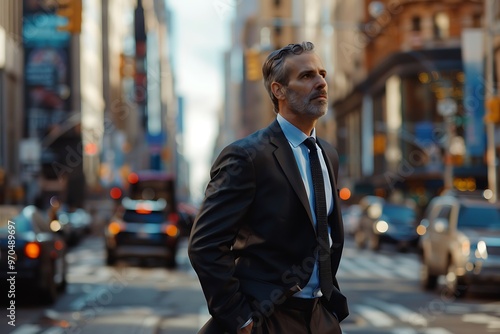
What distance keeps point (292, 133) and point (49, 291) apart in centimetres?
1387

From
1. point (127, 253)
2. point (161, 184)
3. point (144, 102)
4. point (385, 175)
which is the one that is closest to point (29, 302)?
point (127, 253)

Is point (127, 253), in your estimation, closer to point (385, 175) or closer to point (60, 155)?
point (385, 175)

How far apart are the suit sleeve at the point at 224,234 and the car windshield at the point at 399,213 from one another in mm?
34005

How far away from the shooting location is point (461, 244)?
1922 centimetres

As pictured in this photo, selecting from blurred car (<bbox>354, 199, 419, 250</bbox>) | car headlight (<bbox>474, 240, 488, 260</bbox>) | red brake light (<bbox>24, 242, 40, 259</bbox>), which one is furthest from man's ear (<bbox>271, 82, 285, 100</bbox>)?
blurred car (<bbox>354, 199, 419, 250</bbox>)

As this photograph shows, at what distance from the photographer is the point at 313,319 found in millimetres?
4527

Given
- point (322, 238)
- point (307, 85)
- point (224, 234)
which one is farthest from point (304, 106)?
point (224, 234)

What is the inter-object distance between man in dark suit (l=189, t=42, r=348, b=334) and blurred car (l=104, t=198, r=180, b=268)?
23.8 m

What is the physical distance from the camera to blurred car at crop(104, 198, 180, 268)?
92.6 feet

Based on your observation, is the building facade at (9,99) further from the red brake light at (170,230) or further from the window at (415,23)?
the red brake light at (170,230)

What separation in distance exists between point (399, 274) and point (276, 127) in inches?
890

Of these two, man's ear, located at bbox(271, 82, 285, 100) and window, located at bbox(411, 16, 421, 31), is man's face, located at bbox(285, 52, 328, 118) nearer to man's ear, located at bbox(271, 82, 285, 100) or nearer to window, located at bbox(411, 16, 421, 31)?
man's ear, located at bbox(271, 82, 285, 100)

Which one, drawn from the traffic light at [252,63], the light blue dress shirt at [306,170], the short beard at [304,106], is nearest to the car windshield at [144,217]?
the traffic light at [252,63]

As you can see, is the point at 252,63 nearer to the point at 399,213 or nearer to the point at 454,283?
the point at 399,213
